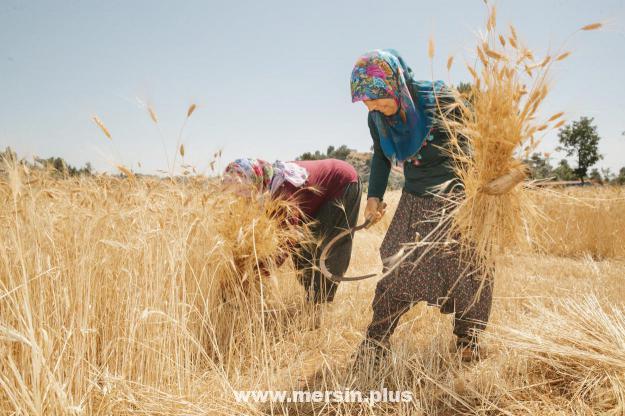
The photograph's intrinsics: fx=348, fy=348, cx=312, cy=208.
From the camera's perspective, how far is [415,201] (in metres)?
1.89

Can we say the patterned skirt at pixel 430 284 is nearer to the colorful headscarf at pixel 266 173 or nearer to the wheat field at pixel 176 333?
the wheat field at pixel 176 333

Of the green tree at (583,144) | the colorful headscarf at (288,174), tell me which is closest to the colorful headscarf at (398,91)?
the colorful headscarf at (288,174)

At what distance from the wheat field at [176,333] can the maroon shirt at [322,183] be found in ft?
1.54

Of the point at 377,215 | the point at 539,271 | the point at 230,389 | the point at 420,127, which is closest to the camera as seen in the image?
the point at 230,389

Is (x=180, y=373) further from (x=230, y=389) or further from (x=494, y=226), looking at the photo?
(x=494, y=226)

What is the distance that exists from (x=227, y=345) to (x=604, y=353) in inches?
73.0

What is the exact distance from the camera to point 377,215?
2.08m

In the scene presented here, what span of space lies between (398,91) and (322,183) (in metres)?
1.07

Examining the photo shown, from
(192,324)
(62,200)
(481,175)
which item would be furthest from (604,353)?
(62,200)

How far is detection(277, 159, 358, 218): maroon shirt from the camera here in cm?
261

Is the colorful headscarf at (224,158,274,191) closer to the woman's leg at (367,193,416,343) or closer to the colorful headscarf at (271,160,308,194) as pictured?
the colorful headscarf at (271,160,308,194)

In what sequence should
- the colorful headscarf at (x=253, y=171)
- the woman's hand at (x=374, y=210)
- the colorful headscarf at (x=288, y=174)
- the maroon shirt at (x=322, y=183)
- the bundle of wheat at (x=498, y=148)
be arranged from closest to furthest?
the bundle of wheat at (x=498, y=148) → the woman's hand at (x=374, y=210) → the colorful headscarf at (x=253, y=171) → the colorful headscarf at (x=288, y=174) → the maroon shirt at (x=322, y=183)

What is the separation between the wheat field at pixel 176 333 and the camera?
4.01 ft

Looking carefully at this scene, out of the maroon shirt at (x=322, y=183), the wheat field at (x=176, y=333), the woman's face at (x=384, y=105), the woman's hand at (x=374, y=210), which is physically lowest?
the wheat field at (x=176, y=333)
